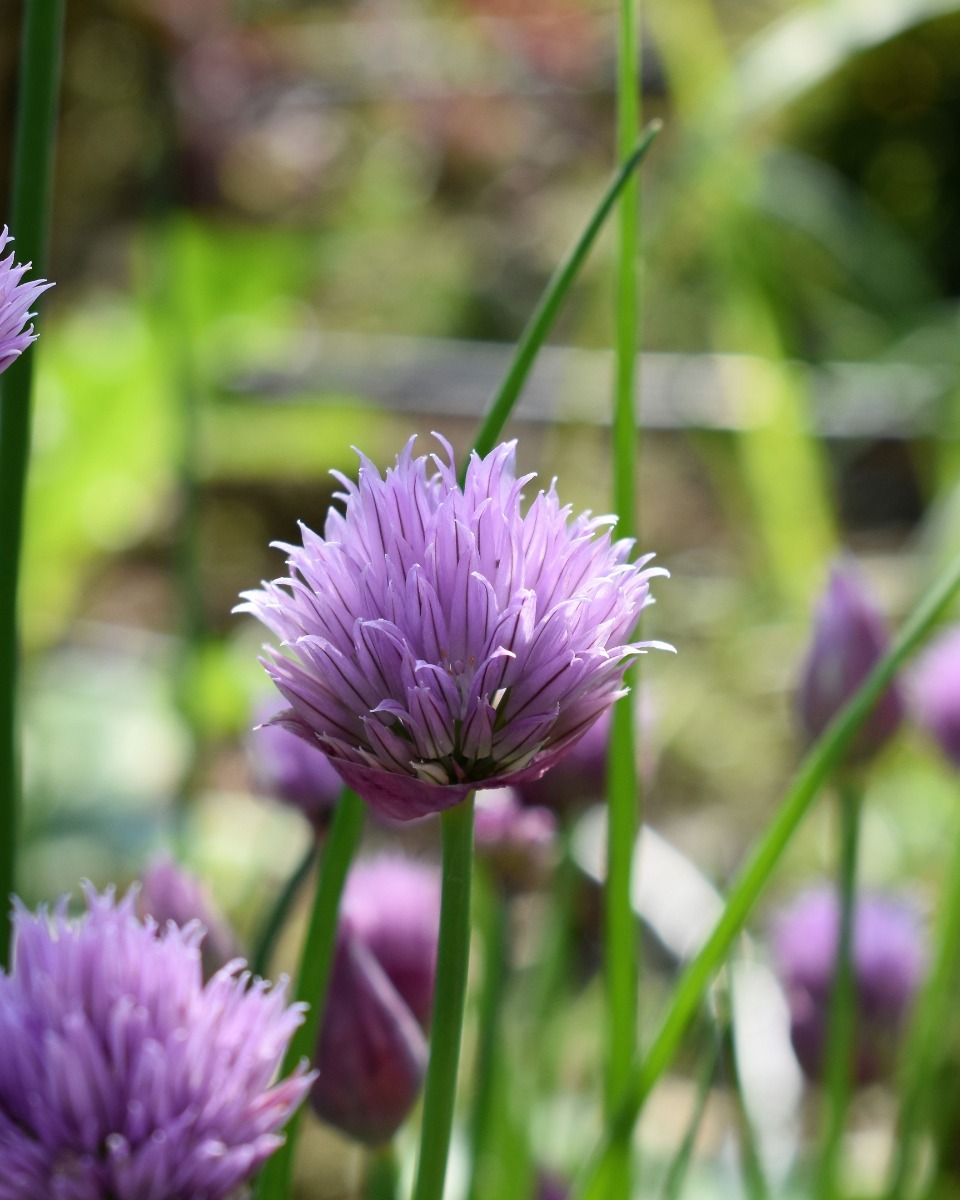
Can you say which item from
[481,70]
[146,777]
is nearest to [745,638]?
[146,777]

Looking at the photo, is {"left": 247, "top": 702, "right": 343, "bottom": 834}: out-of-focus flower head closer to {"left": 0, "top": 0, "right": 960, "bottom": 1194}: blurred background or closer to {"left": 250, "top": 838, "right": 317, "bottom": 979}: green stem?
{"left": 250, "top": 838, "right": 317, "bottom": 979}: green stem

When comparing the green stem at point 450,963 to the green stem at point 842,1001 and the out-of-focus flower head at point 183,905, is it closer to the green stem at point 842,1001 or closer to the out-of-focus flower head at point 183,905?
the out-of-focus flower head at point 183,905

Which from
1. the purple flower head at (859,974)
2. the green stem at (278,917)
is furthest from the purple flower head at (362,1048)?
the purple flower head at (859,974)

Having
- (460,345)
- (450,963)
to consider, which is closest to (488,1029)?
(450,963)

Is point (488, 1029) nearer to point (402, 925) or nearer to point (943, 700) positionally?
point (402, 925)

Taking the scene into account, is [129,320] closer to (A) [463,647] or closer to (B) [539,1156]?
(B) [539,1156]
